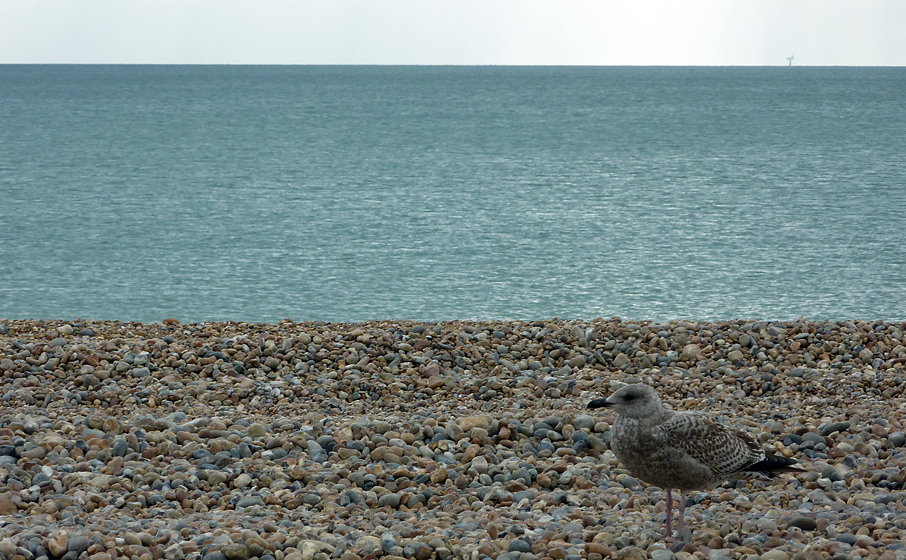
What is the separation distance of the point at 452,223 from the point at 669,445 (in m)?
27.7

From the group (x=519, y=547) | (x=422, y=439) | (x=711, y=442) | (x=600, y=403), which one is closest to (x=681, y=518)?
(x=711, y=442)

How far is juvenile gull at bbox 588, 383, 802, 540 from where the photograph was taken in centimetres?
475

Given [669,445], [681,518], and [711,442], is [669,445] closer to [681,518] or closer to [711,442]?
[711,442]

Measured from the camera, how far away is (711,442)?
192 inches

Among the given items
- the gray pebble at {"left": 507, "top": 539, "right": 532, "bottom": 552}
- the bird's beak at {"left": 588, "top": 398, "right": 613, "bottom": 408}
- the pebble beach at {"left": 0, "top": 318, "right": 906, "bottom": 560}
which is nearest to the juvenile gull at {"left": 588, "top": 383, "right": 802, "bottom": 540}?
the bird's beak at {"left": 588, "top": 398, "right": 613, "bottom": 408}

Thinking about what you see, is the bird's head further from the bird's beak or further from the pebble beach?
the pebble beach

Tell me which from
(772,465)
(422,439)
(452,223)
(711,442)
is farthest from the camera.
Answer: (452,223)

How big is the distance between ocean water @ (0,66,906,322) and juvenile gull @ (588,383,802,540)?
567 inches

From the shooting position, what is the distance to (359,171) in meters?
51.0

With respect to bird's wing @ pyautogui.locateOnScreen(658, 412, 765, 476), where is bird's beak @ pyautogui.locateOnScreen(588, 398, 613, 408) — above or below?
above

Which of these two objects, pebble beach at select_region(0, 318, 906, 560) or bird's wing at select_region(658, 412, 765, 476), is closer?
bird's wing at select_region(658, 412, 765, 476)

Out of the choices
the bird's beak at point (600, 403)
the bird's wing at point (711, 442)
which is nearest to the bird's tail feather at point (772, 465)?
the bird's wing at point (711, 442)

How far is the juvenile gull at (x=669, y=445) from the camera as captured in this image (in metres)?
4.75

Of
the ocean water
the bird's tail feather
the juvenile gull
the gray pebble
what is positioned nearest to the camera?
the juvenile gull
